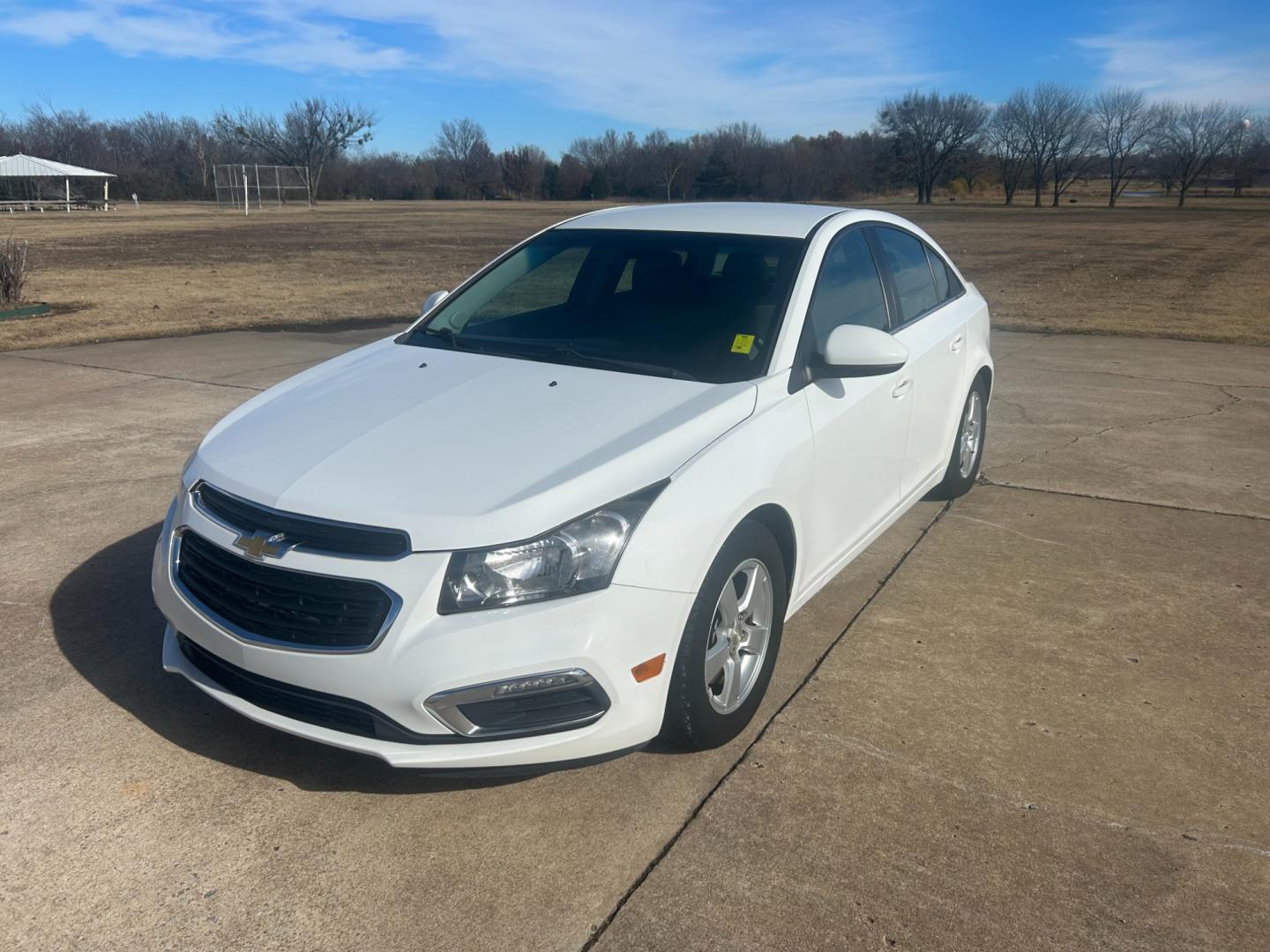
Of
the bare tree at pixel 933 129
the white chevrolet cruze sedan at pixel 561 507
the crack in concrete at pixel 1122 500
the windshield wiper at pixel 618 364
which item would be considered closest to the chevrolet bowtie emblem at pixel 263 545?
the white chevrolet cruze sedan at pixel 561 507

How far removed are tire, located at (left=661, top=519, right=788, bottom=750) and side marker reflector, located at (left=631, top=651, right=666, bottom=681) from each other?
8 cm

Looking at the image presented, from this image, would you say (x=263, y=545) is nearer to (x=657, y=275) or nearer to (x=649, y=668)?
(x=649, y=668)

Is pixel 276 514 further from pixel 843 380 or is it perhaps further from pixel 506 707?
pixel 843 380

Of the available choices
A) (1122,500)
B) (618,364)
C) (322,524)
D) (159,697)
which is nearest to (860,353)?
(618,364)

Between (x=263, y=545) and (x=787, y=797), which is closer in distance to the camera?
(x=263, y=545)

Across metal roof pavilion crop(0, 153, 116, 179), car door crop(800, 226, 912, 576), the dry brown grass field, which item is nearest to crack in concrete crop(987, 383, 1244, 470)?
car door crop(800, 226, 912, 576)

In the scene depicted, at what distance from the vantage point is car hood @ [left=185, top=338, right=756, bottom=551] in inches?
→ 110

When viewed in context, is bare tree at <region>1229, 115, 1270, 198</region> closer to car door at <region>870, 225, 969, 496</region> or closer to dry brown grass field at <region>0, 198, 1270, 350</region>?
dry brown grass field at <region>0, 198, 1270, 350</region>

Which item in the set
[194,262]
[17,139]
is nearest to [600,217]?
[194,262]

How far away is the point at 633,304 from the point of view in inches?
163

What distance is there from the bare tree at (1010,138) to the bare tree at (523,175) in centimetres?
4354

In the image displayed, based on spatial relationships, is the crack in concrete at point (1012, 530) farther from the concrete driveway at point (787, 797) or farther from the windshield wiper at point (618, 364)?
the windshield wiper at point (618, 364)

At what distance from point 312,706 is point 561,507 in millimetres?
876

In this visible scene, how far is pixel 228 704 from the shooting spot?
3010 millimetres
